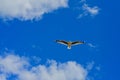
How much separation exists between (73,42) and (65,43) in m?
3.51

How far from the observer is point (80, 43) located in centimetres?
14212

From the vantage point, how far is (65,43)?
144500mm

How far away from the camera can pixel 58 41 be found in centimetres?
14700

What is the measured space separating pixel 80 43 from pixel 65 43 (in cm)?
643

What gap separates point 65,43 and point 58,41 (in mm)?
3883

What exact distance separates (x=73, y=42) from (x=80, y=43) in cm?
442

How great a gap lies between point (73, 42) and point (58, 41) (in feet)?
20.8
